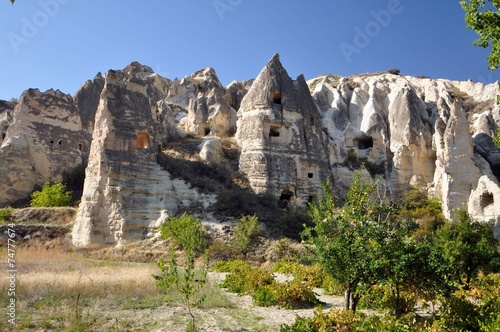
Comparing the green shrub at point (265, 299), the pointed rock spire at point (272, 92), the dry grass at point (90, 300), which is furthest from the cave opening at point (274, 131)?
the green shrub at point (265, 299)

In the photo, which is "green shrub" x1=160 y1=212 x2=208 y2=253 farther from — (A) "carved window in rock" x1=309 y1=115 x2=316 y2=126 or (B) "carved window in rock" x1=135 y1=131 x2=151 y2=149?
(A) "carved window in rock" x1=309 y1=115 x2=316 y2=126

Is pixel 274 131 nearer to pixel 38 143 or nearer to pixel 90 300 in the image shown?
pixel 38 143

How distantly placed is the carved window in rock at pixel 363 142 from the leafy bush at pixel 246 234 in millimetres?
17521

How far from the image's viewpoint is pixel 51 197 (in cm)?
2177

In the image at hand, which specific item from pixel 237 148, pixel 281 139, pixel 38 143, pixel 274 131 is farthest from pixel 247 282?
pixel 38 143

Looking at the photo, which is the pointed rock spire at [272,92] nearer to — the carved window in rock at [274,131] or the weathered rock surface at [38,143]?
the carved window in rock at [274,131]

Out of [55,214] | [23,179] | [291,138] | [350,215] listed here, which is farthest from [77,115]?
[350,215]

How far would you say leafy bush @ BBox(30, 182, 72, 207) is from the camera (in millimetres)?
21562

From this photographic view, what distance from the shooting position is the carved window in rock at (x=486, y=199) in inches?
826

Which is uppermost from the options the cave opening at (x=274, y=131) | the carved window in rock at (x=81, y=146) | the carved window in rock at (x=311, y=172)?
the cave opening at (x=274, y=131)

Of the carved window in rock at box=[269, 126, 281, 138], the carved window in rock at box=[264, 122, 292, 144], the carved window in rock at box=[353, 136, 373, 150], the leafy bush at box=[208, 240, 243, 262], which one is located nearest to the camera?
the leafy bush at box=[208, 240, 243, 262]

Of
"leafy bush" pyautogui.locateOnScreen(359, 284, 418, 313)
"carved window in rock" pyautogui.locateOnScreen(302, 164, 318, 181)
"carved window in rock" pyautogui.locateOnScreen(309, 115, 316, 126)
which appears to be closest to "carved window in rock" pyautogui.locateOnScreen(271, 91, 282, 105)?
"carved window in rock" pyautogui.locateOnScreen(309, 115, 316, 126)

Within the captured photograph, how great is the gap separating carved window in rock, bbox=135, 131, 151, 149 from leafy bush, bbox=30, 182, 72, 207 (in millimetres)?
5383

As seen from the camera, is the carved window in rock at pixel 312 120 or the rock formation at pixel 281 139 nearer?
the rock formation at pixel 281 139
